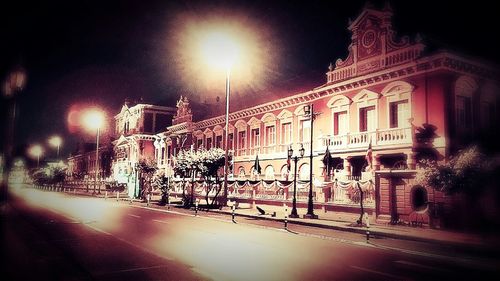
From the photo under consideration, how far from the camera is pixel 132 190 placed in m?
45.9

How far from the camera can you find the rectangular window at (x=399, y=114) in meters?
24.3

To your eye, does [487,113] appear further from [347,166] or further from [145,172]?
[145,172]

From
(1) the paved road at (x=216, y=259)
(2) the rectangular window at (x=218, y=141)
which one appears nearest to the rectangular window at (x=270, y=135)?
(2) the rectangular window at (x=218, y=141)

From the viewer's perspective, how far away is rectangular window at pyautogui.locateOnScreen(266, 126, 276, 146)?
3575 centimetres

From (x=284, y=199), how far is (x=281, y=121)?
8.46 metres

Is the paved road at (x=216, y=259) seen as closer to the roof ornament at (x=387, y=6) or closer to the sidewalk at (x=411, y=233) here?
the sidewalk at (x=411, y=233)

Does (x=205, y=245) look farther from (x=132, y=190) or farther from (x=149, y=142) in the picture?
(x=149, y=142)

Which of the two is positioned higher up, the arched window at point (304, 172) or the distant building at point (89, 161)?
the distant building at point (89, 161)

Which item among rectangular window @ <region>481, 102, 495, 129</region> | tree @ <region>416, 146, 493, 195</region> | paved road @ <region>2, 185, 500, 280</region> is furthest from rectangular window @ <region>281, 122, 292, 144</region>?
paved road @ <region>2, 185, 500, 280</region>

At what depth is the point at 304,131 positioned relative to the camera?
32.5 m

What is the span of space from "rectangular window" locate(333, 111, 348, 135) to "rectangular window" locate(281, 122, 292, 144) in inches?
216

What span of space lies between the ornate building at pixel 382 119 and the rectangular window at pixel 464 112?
0.21ft

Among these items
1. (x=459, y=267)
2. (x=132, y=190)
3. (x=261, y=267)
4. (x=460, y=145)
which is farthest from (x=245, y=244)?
(x=132, y=190)

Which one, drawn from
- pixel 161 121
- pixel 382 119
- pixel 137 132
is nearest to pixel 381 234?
pixel 382 119
